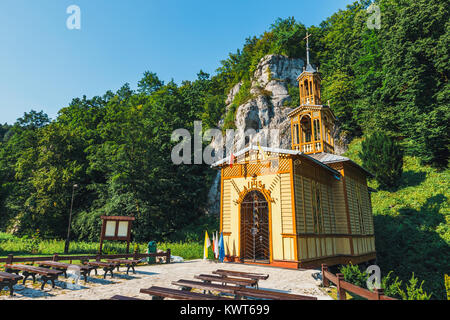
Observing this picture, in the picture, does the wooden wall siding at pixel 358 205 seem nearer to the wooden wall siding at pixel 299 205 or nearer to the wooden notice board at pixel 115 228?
the wooden wall siding at pixel 299 205

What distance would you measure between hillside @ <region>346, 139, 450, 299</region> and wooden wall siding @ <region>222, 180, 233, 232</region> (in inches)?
485

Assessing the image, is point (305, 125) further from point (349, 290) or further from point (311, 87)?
point (349, 290)

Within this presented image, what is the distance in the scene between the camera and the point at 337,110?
3359 cm

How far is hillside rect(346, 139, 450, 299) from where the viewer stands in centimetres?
1733

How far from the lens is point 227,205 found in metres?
13.9

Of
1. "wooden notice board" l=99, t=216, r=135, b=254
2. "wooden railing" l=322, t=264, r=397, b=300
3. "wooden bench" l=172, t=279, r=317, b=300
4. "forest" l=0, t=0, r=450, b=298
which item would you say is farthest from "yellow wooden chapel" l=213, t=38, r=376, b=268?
"forest" l=0, t=0, r=450, b=298

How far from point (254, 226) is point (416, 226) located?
14461 mm

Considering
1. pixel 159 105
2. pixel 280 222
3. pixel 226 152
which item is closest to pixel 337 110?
pixel 226 152

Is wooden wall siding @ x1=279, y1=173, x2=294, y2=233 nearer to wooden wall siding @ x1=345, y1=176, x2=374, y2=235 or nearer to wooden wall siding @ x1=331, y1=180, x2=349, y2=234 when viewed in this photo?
wooden wall siding @ x1=331, y1=180, x2=349, y2=234

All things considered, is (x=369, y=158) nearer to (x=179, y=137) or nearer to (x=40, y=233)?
(x=179, y=137)

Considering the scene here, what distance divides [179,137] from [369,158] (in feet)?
66.6

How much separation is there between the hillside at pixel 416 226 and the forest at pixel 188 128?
617 millimetres

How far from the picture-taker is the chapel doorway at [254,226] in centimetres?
1308

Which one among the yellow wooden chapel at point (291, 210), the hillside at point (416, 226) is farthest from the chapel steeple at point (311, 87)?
the hillside at point (416, 226)
